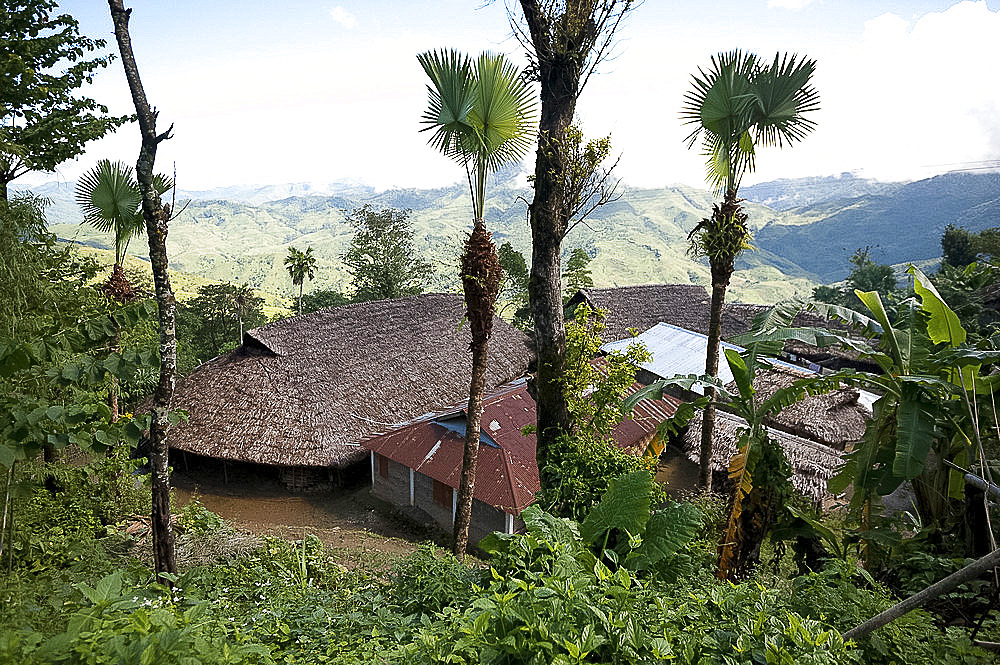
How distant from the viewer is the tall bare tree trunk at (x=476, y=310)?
7.54 meters

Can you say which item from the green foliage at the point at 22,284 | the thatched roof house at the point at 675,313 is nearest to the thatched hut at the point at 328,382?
the thatched roof house at the point at 675,313

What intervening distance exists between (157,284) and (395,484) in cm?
785

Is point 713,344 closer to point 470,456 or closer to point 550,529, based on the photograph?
point 470,456

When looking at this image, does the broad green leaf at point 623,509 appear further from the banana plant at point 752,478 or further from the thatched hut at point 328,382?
the thatched hut at point 328,382

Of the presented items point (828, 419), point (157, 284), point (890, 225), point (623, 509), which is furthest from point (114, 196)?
point (890, 225)

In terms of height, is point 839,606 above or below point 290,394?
above

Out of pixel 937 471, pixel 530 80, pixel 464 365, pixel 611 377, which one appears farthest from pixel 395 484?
pixel 937 471

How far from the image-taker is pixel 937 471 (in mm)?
4301

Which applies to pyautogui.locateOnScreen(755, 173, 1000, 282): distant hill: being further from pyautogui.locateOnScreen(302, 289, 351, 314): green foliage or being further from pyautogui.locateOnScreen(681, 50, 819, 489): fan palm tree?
pyautogui.locateOnScreen(681, 50, 819, 489): fan palm tree

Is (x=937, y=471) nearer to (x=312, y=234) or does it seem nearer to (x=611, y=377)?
(x=611, y=377)

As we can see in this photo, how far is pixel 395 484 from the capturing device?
1188 cm

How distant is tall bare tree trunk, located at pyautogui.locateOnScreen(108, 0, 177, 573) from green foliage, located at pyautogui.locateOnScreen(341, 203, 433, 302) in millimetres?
24797

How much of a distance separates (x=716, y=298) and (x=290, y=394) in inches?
419

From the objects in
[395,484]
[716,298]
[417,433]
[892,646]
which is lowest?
[395,484]
